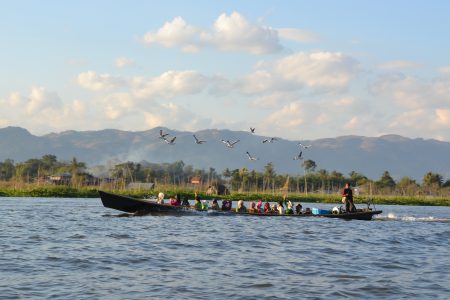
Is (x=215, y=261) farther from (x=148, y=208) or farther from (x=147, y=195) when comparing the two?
(x=147, y=195)

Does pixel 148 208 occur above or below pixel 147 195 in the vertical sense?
below

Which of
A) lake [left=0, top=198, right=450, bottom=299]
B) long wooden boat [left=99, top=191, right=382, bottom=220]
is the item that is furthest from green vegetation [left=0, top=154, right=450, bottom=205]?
lake [left=0, top=198, right=450, bottom=299]

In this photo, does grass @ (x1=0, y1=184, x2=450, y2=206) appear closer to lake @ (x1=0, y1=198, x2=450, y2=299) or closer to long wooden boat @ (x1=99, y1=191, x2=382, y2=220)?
long wooden boat @ (x1=99, y1=191, x2=382, y2=220)

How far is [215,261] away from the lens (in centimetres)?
2130

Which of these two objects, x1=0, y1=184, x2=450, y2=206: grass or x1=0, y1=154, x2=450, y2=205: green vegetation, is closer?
x1=0, y1=184, x2=450, y2=206: grass

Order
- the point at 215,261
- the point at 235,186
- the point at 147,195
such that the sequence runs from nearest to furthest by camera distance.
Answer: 1. the point at 215,261
2. the point at 147,195
3. the point at 235,186

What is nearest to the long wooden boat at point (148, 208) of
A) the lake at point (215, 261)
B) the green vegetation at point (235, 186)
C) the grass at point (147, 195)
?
the lake at point (215, 261)

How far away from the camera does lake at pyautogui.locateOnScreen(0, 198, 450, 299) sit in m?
16.4

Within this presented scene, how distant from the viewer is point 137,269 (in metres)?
19.1

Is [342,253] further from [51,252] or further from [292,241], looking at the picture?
[51,252]

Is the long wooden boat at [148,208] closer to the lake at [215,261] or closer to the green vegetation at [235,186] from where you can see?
the lake at [215,261]

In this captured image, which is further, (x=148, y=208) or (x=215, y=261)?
(x=148, y=208)

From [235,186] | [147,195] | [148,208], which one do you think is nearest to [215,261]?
[148,208]

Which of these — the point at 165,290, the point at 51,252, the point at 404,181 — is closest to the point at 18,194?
the point at 51,252
